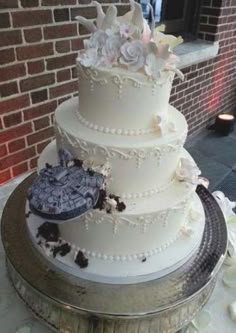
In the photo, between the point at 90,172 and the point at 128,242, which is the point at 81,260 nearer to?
the point at 128,242

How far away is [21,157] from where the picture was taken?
5.99 feet

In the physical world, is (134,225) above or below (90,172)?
below

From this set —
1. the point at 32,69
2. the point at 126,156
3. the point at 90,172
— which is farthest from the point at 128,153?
the point at 32,69

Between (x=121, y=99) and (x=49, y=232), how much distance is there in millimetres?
486

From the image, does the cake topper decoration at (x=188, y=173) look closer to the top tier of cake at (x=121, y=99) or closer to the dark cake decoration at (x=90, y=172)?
the top tier of cake at (x=121, y=99)

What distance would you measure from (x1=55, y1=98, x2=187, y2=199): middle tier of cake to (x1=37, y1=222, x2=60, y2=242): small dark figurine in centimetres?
26

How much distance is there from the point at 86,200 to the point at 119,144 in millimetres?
168

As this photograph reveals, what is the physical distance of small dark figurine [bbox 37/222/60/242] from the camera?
42.1 inches

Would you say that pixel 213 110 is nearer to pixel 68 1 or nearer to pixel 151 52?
pixel 68 1

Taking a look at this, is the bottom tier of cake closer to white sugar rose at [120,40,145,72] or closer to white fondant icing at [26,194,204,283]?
white fondant icing at [26,194,204,283]

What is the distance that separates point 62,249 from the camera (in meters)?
1.04

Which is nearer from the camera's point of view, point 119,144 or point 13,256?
point 119,144

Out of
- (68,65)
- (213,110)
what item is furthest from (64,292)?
(213,110)

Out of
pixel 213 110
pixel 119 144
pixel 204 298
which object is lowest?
pixel 213 110
